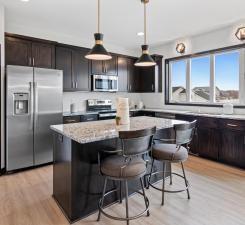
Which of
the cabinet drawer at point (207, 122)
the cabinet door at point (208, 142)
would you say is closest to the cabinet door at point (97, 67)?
the cabinet drawer at point (207, 122)

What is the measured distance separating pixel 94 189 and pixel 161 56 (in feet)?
14.1

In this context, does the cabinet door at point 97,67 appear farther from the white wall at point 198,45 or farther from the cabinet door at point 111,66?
the white wall at point 198,45

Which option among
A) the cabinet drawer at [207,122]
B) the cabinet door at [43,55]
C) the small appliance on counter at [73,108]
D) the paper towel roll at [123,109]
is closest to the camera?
the paper towel roll at [123,109]

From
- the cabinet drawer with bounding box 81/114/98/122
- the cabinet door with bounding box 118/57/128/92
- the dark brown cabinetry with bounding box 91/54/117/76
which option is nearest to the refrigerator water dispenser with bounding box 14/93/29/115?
the cabinet drawer with bounding box 81/114/98/122

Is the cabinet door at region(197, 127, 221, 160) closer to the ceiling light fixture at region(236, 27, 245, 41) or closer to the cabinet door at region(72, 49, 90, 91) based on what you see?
the ceiling light fixture at region(236, 27, 245, 41)

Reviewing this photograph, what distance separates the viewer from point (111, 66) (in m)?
5.20

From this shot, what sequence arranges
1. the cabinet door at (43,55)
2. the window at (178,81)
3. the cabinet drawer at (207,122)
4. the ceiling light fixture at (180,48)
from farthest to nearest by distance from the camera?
the window at (178,81), the ceiling light fixture at (180,48), the cabinet drawer at (207,122), the cabinet door at (43,55)

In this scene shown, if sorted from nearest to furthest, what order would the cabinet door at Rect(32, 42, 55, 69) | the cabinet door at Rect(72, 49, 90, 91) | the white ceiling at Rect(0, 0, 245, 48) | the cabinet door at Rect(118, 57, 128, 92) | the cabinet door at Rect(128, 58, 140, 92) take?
the white ceiling at Rect(0, 0, 245, 48)
the cabinet door at Rect(32, 42, 55, 69)
the cabinet door at Rect(72, 49, 90, 91)
the cabinet door at Rect(118, 57, 128, 92)
the cabinet door at Rect(128, 58, 140, 92)

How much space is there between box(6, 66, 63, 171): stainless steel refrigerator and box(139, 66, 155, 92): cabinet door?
267cm

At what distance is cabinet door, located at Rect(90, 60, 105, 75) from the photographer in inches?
189

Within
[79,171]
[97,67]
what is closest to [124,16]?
[97,67]

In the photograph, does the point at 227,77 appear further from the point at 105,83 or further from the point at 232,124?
the point at 105,83

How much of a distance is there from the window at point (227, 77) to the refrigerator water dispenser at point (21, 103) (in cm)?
406

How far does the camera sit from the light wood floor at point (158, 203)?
206 cm
